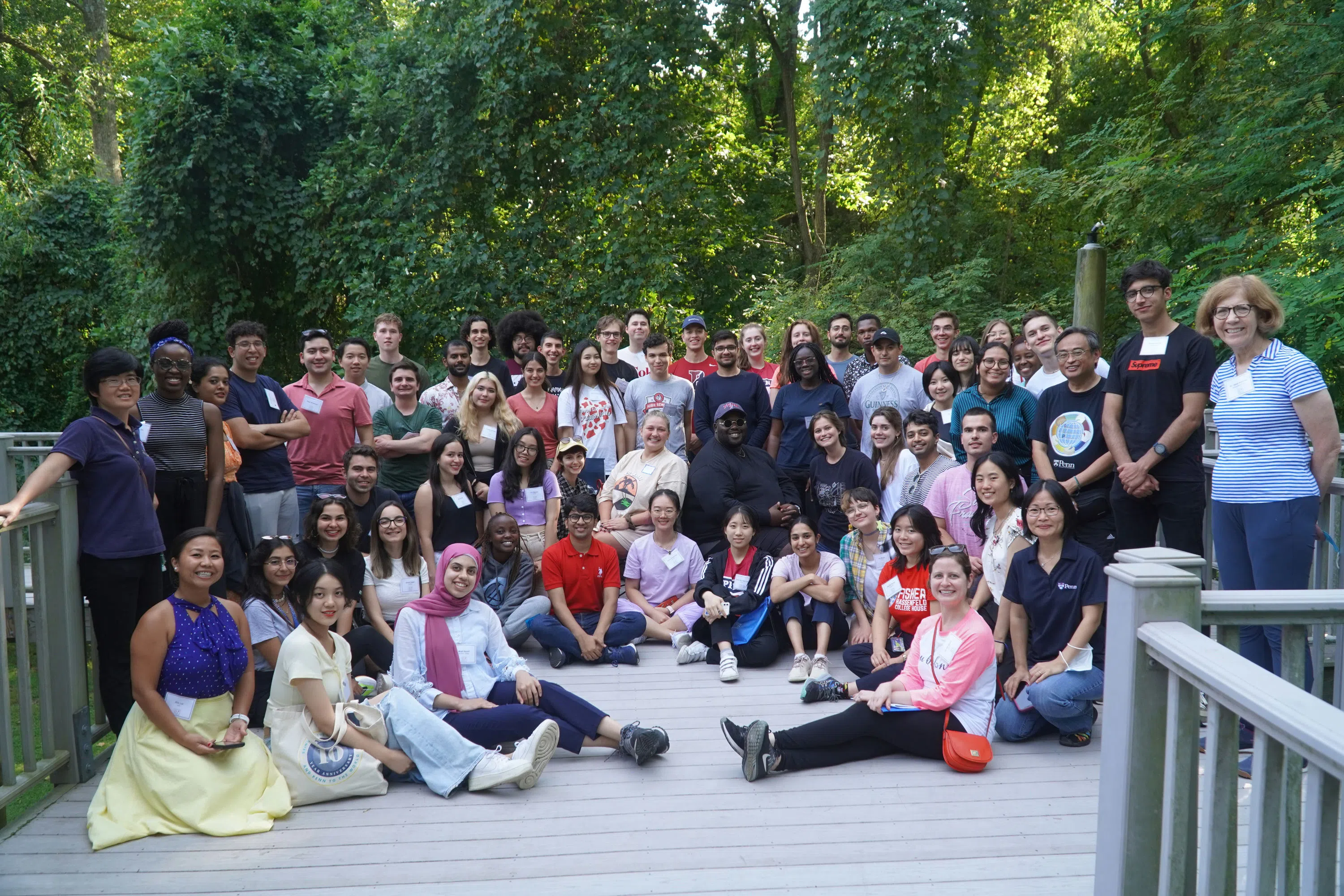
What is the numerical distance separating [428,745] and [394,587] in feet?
4.65

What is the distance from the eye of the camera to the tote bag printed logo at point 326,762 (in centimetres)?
386

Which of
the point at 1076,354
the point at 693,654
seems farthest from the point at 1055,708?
the point at 693,654

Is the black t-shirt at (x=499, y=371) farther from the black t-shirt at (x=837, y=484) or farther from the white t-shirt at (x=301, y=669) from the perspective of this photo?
the white t-shirt at (x=301, y=669)

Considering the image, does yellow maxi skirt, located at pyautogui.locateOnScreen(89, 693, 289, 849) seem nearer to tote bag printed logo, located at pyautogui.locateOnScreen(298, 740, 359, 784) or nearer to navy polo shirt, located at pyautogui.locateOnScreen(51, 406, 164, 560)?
tote bag printed logo, located at pyautogui.locateOnScreen(298, 740, 359, 784)

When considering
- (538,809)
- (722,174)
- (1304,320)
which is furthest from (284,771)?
(722,174)

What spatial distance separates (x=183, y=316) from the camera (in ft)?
42.5

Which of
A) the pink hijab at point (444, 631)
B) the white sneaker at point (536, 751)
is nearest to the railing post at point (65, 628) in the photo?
the pink hijab at point (444, 631)

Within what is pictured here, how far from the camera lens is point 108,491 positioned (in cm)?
406

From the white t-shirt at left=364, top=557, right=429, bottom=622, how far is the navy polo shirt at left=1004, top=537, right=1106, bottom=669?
286 cm

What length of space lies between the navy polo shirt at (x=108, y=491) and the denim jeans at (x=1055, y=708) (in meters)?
3.52

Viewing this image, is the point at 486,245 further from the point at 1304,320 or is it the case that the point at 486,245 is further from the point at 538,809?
the point at 538,809

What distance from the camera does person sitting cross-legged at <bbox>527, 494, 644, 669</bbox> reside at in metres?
5.59

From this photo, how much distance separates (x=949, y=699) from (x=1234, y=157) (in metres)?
6.77

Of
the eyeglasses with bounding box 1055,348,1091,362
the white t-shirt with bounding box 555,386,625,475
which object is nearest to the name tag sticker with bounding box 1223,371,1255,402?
the eyeglasses with bounding box 1055,348,1091,362
